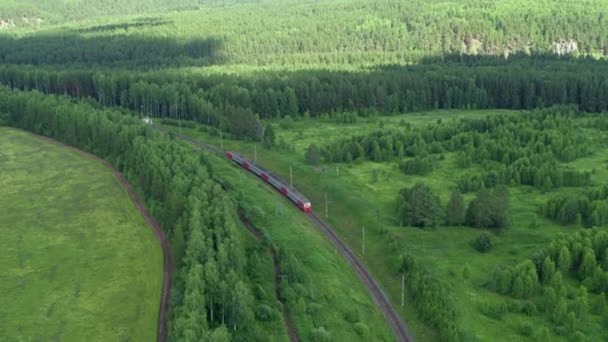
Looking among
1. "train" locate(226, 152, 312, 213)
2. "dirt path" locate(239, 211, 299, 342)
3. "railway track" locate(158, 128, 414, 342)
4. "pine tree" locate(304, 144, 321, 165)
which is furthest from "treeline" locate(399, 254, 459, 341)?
"pine tree" locate(304, 144, 321, 165)

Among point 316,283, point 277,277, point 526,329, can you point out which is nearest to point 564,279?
point 526,329

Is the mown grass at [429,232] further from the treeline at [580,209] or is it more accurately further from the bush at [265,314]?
the bush at [265,314]

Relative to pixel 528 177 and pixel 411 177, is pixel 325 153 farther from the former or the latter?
pixel 528 177

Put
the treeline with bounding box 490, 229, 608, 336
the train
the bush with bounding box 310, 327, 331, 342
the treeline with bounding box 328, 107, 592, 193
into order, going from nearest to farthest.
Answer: the bush with bounding box 310, 327, 331, 342, the treeline with bounding box 490, 229, 608, 336, the train, the treeline with bounding box 328, 107, 592, 193

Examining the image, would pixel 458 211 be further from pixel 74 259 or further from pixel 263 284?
pixel 74 259

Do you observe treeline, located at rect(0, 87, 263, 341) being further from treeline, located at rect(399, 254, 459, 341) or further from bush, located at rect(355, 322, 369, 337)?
treeline, located at rect(399, 254, 459, 341)

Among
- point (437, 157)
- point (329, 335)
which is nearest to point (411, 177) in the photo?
point (437, 157)

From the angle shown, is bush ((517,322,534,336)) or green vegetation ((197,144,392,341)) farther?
green vegetation ((197,144,392,341))

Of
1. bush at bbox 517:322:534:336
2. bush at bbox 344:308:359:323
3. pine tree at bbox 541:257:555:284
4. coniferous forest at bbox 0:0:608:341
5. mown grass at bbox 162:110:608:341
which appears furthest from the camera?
pine tree at bbox 541:257:555:284
